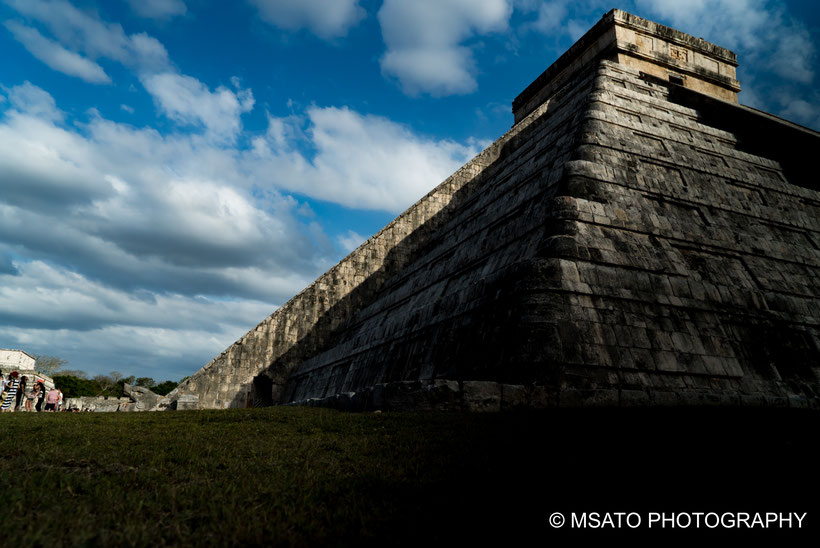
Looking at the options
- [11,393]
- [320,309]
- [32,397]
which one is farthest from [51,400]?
[320,309]

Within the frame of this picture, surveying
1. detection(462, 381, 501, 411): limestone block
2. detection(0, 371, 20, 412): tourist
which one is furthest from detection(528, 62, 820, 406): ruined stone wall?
detection(0, 371, 20, 412): tourist

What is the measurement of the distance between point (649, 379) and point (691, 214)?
604 cm

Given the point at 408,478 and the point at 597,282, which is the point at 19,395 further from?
the point at 597,282

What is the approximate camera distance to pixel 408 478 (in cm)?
466

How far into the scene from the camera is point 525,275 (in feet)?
31.8

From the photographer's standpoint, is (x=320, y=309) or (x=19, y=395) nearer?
(x=19, y=395)

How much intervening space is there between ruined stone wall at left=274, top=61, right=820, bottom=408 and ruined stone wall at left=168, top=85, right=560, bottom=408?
2713 mm

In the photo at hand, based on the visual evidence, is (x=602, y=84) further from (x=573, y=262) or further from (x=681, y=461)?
(x=681, y=461)

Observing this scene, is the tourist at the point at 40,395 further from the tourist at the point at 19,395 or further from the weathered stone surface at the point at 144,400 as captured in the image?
the weathered stone surface at the point at 144,400

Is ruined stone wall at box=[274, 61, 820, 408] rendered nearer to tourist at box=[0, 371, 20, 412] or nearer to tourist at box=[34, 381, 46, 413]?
tourist at box=[0, 371, 20, 412]

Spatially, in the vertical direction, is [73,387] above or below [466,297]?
below

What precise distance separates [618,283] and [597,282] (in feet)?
1.76

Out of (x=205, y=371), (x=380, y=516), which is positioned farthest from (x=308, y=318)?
(x=380, y=516)

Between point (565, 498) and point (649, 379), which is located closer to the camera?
point (565, 498)
